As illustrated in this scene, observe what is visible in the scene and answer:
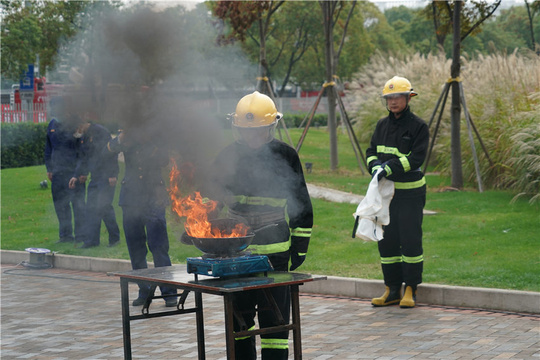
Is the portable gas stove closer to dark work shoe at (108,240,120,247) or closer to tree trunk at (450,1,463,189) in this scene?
dark work shoe at (108,240,120,247)

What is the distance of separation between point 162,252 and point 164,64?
6.52 ft

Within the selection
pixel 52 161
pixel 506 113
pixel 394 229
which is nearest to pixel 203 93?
pixel 394 229

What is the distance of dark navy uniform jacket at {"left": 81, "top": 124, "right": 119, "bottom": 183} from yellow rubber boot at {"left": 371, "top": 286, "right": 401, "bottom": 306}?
4.46 meters

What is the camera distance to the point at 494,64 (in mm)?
16078

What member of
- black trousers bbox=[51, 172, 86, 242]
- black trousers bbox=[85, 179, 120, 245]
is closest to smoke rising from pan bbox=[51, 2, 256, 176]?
black trousers bbox=[85, 179, 120, 245]

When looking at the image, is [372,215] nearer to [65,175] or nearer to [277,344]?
[277,344]

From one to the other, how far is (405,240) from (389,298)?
63cm

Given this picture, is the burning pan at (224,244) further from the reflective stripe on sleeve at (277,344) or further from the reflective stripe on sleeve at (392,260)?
the reflective stripe on sleeve at (392,260)

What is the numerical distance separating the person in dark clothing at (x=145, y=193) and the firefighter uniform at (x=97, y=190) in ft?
9.74

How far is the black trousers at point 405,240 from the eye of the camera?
738cm

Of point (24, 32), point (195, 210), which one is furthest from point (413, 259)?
point (24, 32)

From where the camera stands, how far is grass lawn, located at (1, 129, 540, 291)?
8.09 metres

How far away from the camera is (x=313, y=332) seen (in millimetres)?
6684

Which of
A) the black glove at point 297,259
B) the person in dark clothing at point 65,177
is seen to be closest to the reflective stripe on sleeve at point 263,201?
the black glove at point 297,259
